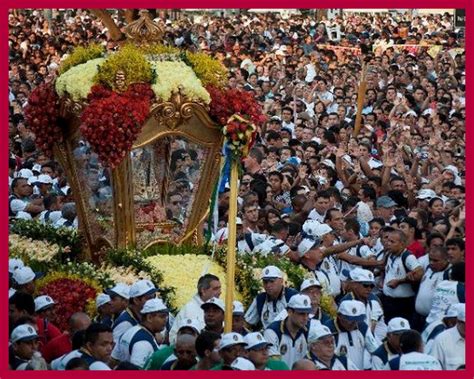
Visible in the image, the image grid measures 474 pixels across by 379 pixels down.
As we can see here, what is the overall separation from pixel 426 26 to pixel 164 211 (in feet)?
73.4

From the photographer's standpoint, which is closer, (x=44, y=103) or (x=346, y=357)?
(x=346, y=357)

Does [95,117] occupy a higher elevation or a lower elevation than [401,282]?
higher

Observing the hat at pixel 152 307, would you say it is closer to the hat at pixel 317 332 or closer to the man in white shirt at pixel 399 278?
the hat at pixel 317 332

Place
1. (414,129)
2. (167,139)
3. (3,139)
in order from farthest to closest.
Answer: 1. (414,129)
2. (167,139)
3. (3,139)

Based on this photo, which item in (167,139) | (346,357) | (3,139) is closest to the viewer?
(346,357)

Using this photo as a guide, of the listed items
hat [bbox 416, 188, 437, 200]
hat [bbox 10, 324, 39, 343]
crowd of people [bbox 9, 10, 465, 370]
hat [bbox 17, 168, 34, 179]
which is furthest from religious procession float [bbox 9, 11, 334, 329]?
hat [bbox 17, 168, 34, 179]

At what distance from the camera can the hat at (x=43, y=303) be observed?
12773 millimetres

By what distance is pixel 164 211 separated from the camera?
15.3 meters

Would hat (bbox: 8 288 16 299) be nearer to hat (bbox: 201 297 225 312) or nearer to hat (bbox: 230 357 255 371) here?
hat (bbox: 201 297 225 312)

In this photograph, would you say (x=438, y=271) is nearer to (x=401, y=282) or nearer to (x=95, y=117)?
(x=401, y=282)

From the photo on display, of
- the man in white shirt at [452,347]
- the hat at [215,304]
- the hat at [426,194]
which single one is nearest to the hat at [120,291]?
the hat at [215,304]

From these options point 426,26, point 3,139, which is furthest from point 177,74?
point 426,26

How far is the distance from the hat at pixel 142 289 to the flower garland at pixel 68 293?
3.04 ft

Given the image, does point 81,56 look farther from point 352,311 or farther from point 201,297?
point 352,311
